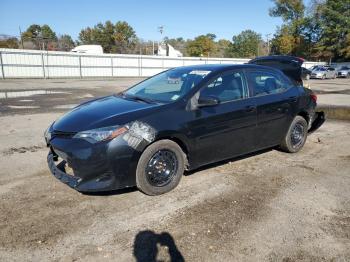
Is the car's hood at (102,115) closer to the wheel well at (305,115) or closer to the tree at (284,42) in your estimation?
the wheel well at (305,115)

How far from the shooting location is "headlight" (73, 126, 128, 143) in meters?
3.80

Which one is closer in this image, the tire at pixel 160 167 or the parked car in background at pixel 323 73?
the tire at pixel 160 167

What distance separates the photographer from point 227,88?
16.4ft

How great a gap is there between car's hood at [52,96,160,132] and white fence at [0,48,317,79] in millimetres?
27208

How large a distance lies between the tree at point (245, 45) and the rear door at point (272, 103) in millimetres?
80556

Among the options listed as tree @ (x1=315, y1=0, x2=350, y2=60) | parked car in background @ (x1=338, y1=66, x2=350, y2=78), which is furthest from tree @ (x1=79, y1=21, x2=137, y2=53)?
parked car in background @ (x1=338, y1=66, x2=350, y2=78)

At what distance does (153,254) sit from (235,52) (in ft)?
284

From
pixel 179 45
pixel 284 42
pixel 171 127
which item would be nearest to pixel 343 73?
pixel 284 42

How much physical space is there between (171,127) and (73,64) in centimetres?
3076

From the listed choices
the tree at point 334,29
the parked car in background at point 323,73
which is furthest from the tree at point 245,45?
the parked car in background at point 323,73

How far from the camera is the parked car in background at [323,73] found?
116 ft

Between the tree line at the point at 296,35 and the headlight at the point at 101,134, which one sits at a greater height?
the tree line at the point at 296,35

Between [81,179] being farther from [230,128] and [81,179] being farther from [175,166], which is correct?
[230,128]

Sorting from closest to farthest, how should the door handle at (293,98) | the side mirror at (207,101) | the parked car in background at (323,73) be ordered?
the side mirror at (207,101) < the door handle at (293,98) < the parked car in background at (323,73)
